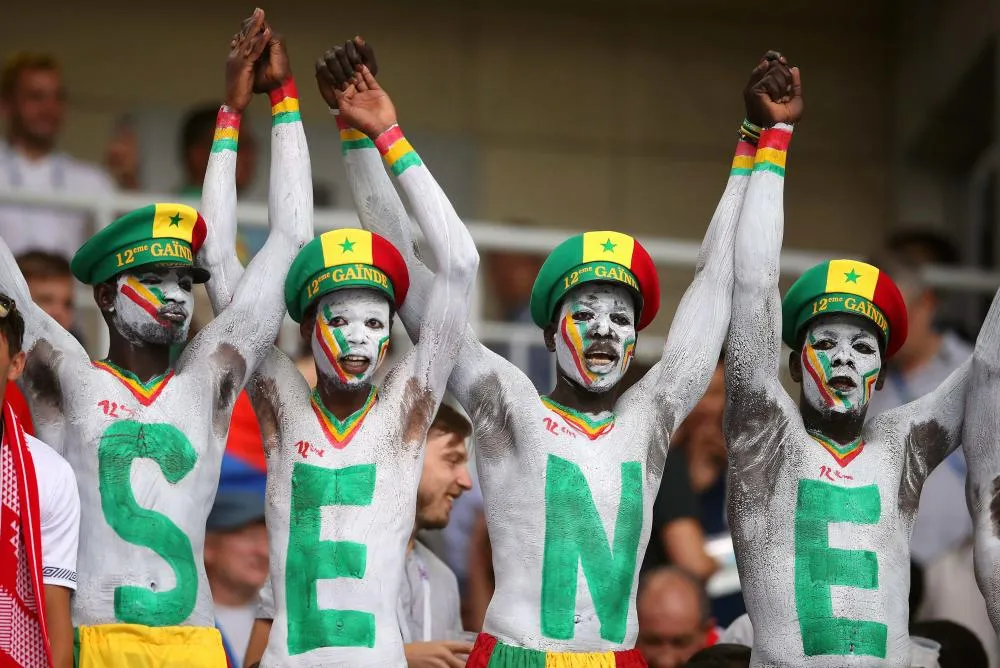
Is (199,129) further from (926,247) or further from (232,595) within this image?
(926,247)

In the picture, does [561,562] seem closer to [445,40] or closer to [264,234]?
[264,234]

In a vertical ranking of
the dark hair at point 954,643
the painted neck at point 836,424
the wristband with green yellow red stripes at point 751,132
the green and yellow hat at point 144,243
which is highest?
the wristband with green yellow red stripes at point 751,132

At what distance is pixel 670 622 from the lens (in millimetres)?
7910

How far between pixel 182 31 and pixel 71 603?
6.34 metres

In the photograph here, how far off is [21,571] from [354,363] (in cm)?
121

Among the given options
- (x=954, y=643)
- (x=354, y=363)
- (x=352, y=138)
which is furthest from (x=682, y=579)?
(x=352, y=138)

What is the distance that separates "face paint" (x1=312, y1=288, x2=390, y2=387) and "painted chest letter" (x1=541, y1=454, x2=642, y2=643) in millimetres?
644

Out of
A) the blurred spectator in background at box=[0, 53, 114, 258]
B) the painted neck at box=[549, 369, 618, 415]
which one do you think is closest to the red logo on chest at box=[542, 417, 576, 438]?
the painted neck at box=[549, 369, 618, 415]

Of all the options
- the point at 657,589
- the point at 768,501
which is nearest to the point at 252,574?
the point at 657,589

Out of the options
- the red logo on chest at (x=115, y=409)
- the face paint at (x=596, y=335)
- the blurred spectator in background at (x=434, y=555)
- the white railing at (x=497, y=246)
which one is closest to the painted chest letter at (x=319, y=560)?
the red logo on chest at (x=115, y=409)

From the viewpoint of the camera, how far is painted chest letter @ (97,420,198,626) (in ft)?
20.6

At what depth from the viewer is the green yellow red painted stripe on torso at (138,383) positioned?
649cm

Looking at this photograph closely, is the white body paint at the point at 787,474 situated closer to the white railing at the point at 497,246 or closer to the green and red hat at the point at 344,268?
the green and red hat at the point at 344,268

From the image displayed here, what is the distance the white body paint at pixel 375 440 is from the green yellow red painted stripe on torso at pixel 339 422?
0.5 inches
